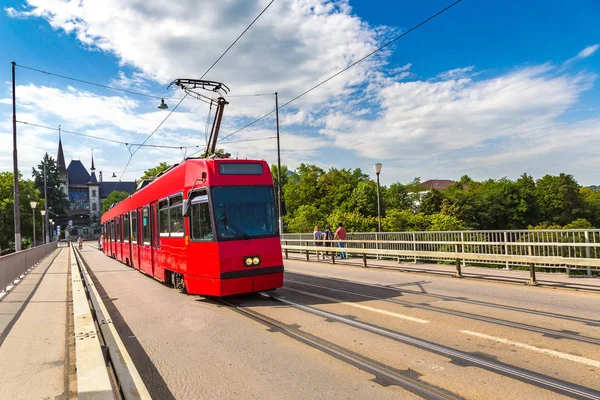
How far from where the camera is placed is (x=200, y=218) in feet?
30.2

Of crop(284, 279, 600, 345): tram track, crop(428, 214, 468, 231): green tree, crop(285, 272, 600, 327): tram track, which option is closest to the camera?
crop(284, 279, 600, 345): tram track

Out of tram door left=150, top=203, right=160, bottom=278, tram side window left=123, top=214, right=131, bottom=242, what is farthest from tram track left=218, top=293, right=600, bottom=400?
tram side window left=123, top=214, right=131, bottom=242

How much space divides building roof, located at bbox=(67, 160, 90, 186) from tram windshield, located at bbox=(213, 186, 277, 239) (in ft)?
515

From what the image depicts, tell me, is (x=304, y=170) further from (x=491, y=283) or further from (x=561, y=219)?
(x=491, y=283)

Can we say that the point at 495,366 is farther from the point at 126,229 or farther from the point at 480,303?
the point at 126,229

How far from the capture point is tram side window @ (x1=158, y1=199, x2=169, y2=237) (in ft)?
37.7

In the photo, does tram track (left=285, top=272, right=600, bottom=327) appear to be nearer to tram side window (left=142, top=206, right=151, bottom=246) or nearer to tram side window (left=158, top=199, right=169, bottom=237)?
tram side window (left=158, top=199, right=169, bottom=237)

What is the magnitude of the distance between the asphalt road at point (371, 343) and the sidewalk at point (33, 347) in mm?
908

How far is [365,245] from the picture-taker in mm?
21031

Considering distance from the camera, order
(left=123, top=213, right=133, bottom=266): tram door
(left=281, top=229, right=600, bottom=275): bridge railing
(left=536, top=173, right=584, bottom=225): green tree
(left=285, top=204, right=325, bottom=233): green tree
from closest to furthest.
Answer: (left=281, top=229, right=600, bottom=275): bridge railing
(left=123, top=213, right=133, bottom=266): tram door
(left=285, top=204, right=325, bottom=233): green tree
(left=536, top=173, right=584, bottom=225): green tree

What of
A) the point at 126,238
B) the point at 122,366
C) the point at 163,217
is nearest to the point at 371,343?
the point at 122,366

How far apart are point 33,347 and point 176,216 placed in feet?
15.0

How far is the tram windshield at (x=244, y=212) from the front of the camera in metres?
8.96

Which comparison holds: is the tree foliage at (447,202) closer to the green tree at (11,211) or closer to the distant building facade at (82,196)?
the green tree at (11,211)
